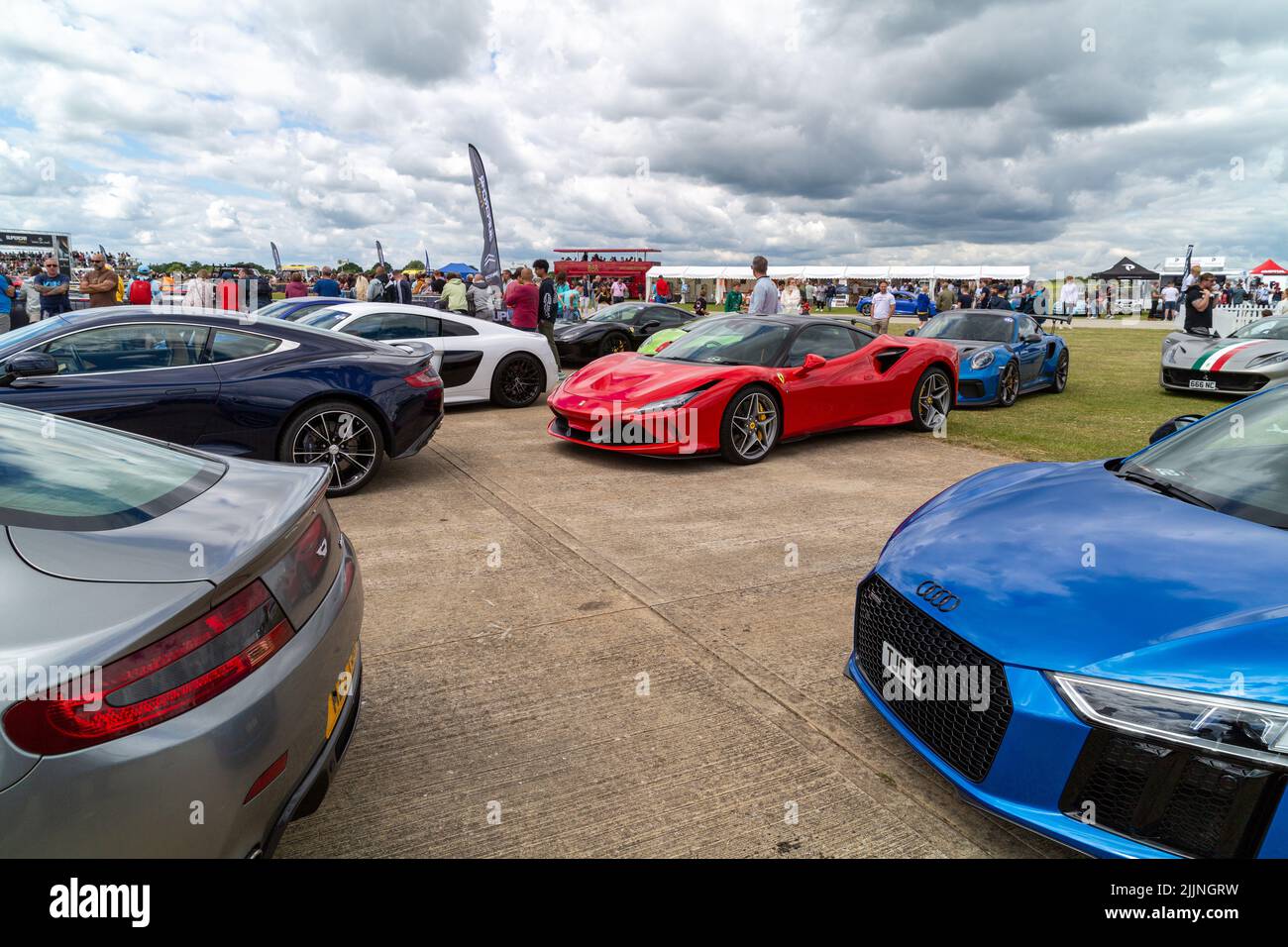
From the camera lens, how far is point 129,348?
18.2 feet

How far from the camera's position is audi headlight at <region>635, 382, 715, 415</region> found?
22.2 feet

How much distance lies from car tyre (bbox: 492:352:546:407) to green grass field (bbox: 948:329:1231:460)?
4913mm

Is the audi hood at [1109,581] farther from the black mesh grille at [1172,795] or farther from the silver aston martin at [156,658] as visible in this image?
the silver aston martin at [156,658]

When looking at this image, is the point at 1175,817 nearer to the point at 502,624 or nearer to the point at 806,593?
the point at 806,593

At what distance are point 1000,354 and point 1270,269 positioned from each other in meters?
45.3

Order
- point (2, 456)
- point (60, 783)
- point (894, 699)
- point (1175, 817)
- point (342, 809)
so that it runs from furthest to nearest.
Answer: point (894, 699) < point (342, 809) < point (2, 456) < point (1175, 817) < point (60, 783)

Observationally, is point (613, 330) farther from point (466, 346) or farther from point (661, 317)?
point (466, 346)

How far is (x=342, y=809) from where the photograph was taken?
8.21ft

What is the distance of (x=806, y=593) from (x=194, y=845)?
10.4 ft

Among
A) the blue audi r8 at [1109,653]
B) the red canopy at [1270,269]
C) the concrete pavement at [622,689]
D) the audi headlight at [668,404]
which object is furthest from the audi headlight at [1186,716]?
the red canopy at [1270,269]

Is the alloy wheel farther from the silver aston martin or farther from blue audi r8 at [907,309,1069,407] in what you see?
blue audi r8 at [907,309,1069,407]

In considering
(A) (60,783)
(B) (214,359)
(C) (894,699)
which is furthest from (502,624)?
(B) (214,359)

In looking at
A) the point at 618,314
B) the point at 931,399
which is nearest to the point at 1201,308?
the point at 931,399

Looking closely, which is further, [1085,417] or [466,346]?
[1085,417]
